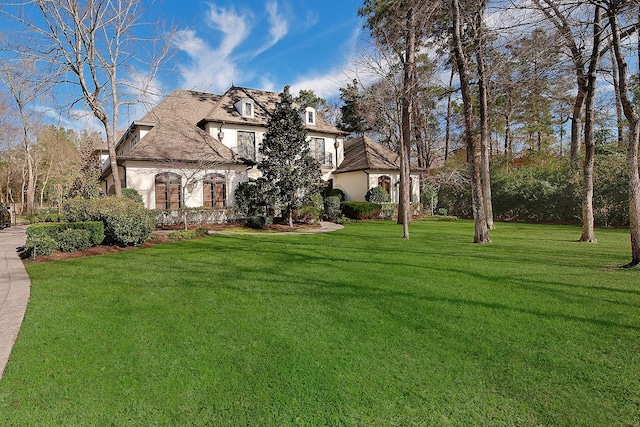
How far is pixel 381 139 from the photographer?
32781mm

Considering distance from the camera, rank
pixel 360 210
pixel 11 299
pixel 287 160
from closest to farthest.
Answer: pixel 11 299 < pixel 287 160 < pixel 360 210

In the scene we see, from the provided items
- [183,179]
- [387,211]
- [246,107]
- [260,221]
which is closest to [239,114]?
[246,107]

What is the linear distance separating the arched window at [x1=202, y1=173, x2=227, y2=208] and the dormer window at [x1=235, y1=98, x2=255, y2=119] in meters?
5.53

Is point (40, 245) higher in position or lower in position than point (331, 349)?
higher

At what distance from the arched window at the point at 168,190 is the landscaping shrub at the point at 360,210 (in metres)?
9.69

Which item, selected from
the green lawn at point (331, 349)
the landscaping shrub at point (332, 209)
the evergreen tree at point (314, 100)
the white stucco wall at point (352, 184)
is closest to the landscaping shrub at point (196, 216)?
the landscaping shrub at point (332, 209)

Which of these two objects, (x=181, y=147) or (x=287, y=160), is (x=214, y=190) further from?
(x=287, y=160)

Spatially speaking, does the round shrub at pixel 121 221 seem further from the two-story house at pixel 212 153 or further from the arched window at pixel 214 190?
the arched window at pixel 214 190

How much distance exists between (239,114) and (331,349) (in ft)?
67.6

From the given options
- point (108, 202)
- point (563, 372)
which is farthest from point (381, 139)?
point (563, 372)

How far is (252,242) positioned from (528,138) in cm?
2790

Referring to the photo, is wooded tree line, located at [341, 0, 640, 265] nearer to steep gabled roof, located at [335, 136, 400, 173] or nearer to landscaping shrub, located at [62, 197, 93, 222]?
steep gabled roof, located at [335, 136, 400, 173]

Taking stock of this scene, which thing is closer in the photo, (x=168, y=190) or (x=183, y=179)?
(x=168, y=190)

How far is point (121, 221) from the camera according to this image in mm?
10094
